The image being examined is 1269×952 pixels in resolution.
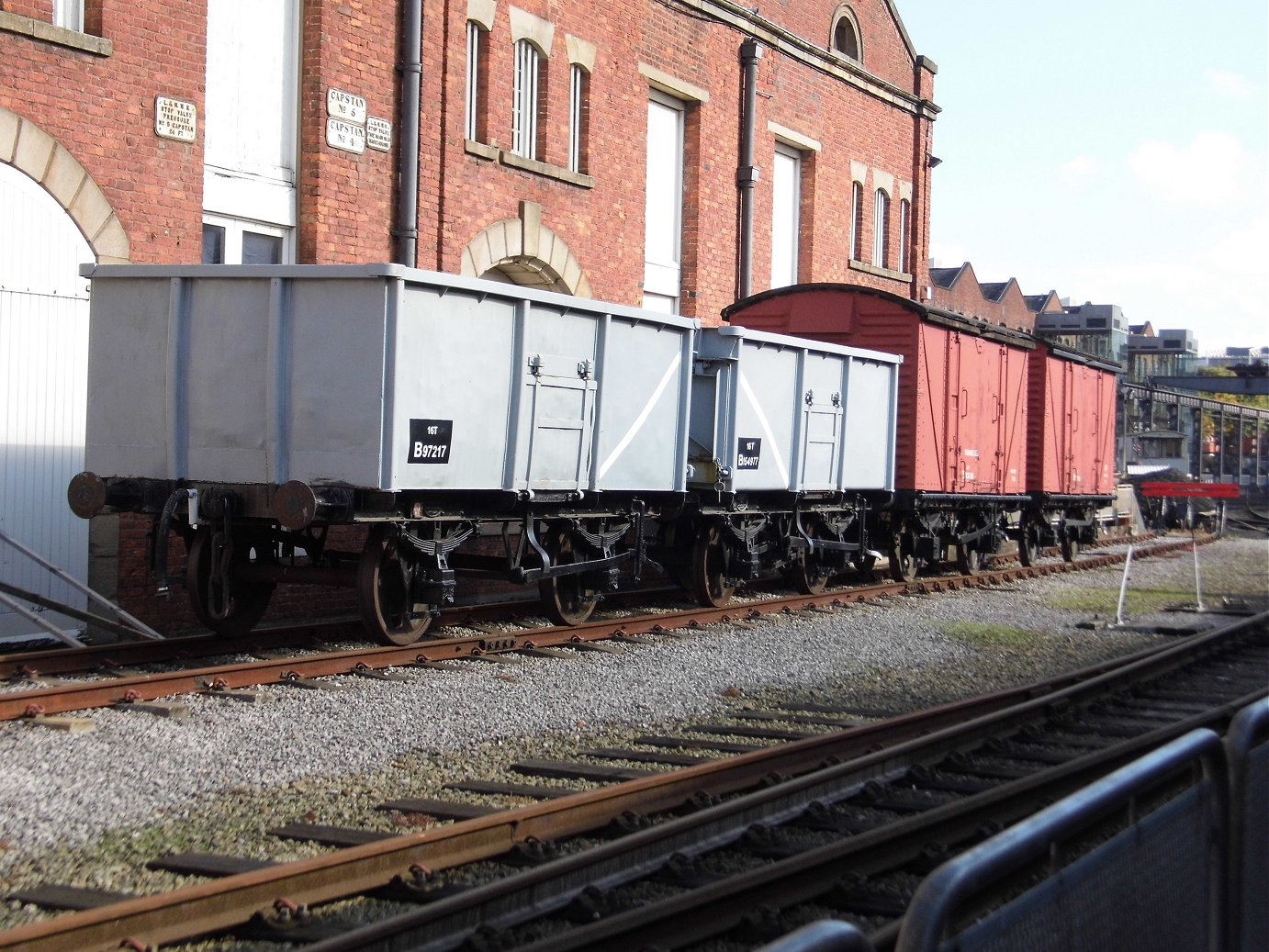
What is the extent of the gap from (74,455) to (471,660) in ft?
14.2

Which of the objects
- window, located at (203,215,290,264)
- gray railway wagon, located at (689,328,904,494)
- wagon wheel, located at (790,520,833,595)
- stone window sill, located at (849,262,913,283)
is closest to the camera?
window, located at (203,215,290,264)

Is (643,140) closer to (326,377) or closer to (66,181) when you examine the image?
(66,181)

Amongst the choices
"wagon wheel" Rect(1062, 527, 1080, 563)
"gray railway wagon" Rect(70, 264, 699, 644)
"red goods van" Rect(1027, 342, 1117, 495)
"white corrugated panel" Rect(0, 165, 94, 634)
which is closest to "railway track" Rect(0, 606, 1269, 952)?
"gray railway wagon" Rect(70, 264, 699, 644)

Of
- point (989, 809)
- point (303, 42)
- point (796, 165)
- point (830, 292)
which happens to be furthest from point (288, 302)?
point (796, 165)

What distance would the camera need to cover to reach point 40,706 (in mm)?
7574

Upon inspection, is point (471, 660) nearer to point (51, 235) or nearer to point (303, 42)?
point (51, 235)

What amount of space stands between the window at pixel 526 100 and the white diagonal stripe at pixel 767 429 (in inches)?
187

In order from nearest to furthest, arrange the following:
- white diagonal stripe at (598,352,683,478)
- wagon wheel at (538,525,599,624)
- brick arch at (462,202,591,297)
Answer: wagon wheel at (538,525,599,624), white diagonal stripe at (598,352,683,478), brick arch at (462,202,591,297)

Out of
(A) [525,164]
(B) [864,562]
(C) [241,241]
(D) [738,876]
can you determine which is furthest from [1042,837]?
(B) [864,562]

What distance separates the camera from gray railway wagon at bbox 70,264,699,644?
9.41 metres

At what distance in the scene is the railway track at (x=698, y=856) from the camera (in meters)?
4.16

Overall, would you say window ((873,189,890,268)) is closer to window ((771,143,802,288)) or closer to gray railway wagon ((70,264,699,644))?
window ((771,143,802,288))

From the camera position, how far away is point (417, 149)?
47.0 feet

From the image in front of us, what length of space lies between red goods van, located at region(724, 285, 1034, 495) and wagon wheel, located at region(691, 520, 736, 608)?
12.3 feet
